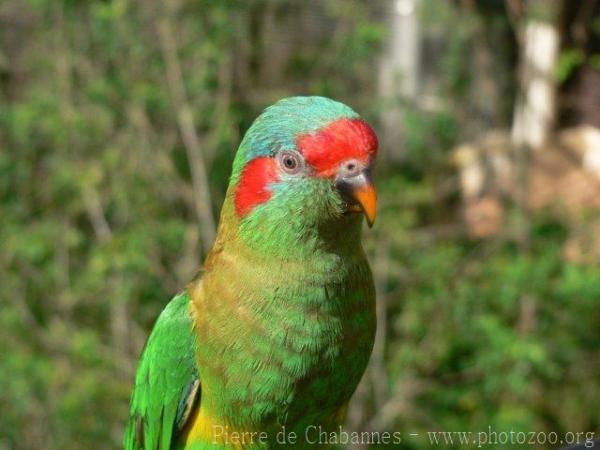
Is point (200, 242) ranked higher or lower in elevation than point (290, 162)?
lower

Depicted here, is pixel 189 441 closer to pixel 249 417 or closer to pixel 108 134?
pixel 249 417

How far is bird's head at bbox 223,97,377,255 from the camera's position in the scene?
4.89 ft

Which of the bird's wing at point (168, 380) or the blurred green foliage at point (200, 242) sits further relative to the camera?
the blurred green foliage at point (200, 242)

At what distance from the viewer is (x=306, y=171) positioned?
1533mm

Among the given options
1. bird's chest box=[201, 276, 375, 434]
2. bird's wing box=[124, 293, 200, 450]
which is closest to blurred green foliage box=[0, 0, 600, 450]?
bird's wing box=[124, 293, 200, 450]

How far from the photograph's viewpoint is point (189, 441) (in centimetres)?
188

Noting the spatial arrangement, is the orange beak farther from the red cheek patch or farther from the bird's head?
the red cheek patch

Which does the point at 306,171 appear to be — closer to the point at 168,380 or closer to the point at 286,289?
the point at 286,289

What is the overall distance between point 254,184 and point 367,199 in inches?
10.7

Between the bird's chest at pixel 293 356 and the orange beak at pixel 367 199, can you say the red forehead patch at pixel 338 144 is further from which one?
the bird's chest at pixel 293 356

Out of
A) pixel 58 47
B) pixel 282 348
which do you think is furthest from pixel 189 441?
pixel 58 47

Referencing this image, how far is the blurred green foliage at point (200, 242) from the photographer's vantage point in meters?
3.38

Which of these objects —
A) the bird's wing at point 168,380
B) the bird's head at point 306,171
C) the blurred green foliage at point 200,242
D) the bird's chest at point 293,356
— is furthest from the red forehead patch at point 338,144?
the blurred green foliage at point 200,242

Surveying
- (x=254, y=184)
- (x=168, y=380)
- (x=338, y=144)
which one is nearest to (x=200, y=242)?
(x=168, y=380)
